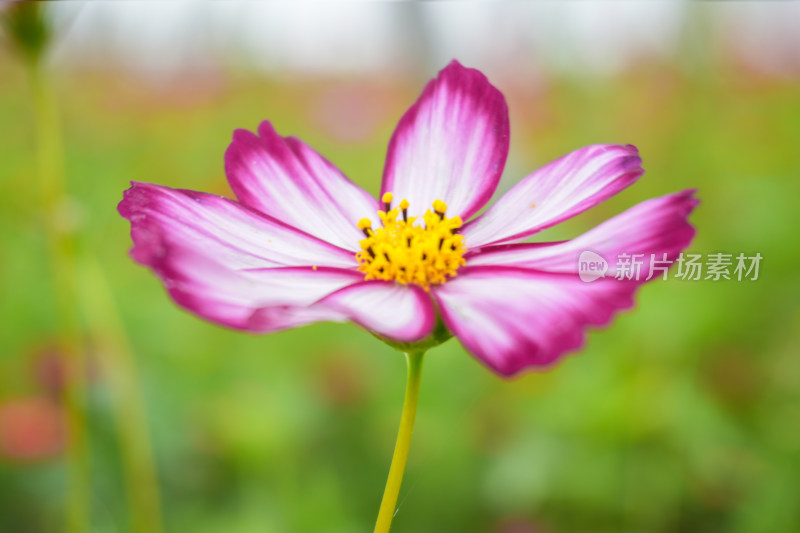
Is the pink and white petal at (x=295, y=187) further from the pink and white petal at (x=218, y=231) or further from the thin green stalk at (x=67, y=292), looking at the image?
the thin green stalk at (x=67, y=292)

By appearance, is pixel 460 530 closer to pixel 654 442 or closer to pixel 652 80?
pixel 654 442

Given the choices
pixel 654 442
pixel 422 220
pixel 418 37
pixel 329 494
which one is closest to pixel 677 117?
pixel 418 37

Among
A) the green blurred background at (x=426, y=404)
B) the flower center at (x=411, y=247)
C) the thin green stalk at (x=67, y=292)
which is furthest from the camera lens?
the green blurred background at (x=426, y=404)

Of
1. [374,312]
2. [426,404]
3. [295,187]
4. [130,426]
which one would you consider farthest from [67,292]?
[426,404]

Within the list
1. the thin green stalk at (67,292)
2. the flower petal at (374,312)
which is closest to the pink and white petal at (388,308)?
the flower petal at (374,312)

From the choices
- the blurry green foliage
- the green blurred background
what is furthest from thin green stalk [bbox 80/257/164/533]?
the blurry green foliage

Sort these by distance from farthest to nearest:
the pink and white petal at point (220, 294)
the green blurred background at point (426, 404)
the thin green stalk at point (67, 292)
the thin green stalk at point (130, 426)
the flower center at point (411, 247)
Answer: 1. the green blurred background at point (426, 404)
2. the thin green stalk at point (130, 426)
3. the thin green stalk at point (67, 292)
4. the flower center at point (411, 247)
5. the pink and white petal at point (220, 294)

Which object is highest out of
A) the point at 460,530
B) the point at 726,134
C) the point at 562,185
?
the point at 726,134
